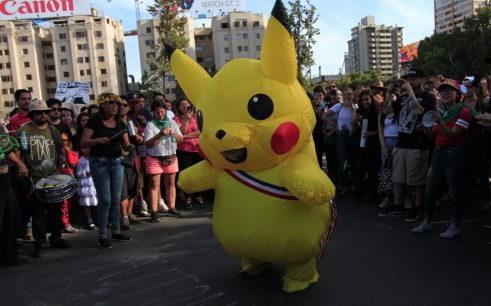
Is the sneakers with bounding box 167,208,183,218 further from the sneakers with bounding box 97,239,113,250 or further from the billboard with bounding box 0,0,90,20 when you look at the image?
the billboard with bounding box 0,0,90,20

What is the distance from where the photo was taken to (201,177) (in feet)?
12.4

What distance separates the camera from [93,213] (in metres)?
7.24

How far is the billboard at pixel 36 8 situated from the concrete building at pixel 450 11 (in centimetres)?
7555

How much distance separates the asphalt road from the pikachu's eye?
162 cm

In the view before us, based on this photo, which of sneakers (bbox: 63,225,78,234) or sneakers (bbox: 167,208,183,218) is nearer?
sneakers (bbox: 63,225,78,234)

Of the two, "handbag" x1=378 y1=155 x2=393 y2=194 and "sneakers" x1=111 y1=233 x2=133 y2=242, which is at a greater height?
"handbag" x1=378 y1=155 x2=393 y2=194

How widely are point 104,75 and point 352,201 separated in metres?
78.4

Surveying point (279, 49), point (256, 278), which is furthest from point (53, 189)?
point (279, 49)

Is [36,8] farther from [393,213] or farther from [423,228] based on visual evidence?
[423,228]

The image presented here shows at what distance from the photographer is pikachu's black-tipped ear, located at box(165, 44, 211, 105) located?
393 centimetres

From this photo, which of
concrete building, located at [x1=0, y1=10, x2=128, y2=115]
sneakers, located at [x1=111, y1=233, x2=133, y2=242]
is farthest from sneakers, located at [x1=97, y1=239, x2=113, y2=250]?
concrete building, located at [x1=0, y1=10, x2=128, y2=115]

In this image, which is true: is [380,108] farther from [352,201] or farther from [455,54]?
[455,54]

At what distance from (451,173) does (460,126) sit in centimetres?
57

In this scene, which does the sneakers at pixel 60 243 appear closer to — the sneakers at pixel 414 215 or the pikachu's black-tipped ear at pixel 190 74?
the pikachu's black-tipped ear at pixel 190 74
